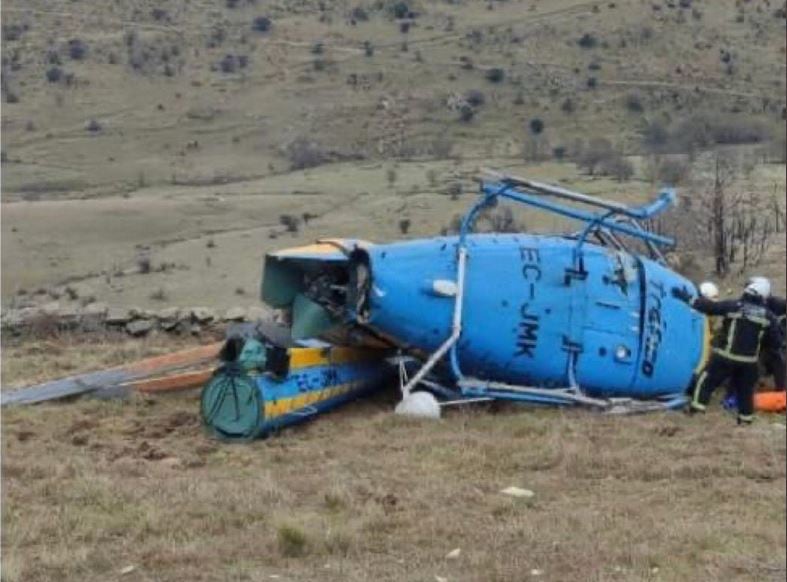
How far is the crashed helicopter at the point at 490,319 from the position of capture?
1019 centimetres

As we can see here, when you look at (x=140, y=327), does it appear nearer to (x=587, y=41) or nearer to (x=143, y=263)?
(x=143, y=263)

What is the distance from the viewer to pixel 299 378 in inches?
390

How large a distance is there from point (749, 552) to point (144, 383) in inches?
223

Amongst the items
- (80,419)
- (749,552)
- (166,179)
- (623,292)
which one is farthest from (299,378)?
(166,179)

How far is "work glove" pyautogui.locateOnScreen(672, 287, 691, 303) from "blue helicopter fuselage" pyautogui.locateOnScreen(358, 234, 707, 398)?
0.09 metres

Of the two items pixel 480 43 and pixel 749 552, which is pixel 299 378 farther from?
pixel 480 43

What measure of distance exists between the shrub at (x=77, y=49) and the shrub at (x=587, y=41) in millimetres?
5378

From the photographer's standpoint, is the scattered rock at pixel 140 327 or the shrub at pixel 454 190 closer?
the scattered rock at pixel 140 327

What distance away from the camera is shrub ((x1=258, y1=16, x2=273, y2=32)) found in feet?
38.8

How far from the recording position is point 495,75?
24562 mm

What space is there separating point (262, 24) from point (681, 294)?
4.24m

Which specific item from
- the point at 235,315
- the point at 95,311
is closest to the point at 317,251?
the point at 235,315

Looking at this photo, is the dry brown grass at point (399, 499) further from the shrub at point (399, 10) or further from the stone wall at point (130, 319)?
the stone wall at point (130, 319)

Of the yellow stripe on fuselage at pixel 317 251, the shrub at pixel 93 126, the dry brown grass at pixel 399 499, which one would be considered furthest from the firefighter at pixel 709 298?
the shrub at pixel 93 126
